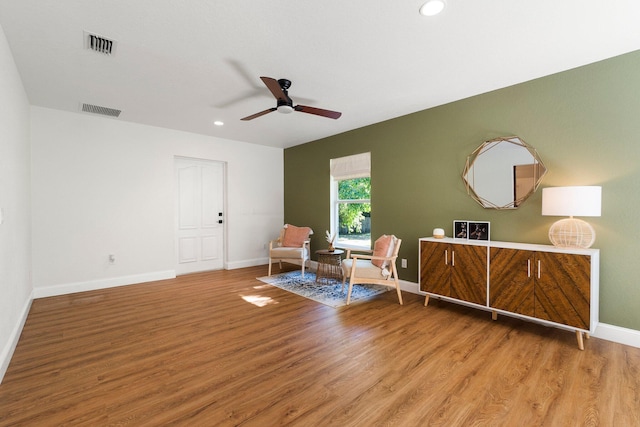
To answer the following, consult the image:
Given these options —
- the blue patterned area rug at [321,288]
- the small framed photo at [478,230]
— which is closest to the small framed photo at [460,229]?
the small framed photo at [478,230]

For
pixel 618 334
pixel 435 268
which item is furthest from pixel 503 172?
pixel 618 334

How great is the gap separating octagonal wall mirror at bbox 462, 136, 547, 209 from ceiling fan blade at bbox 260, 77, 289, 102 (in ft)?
7.79

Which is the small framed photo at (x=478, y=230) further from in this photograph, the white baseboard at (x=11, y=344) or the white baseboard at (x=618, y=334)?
the white baseboard at (x=11, y=344)

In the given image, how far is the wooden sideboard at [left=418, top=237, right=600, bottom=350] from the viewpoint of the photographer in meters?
2.49

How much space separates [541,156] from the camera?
3072 mm

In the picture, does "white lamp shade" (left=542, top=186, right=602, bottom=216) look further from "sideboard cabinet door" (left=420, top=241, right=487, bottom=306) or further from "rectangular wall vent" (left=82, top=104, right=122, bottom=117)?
"rectangular wall vent" (left=82, top=104, right=122, bottom=117)

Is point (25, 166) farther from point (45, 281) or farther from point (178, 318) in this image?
point (178, 318)

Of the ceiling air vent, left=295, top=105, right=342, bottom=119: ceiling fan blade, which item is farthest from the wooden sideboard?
the ceiling air vent

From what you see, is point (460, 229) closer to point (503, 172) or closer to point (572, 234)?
point (503, 172)

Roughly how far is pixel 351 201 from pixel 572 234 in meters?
3.12

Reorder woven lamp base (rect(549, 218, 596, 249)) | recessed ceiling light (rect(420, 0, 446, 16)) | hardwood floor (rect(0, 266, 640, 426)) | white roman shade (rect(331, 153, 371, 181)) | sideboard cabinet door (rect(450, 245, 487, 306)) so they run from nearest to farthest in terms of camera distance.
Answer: hardwood floor (rect(0, 266, 640, 426)) < recessed ceiling light (rect(420, 0, 446, 16)) < woven lamp base (rect(549, 218, 596, 249)) < sideboard cabinet door (rect(450, 245, 487, 306)) < white roman shade (rect(331, 153, 371, 181))

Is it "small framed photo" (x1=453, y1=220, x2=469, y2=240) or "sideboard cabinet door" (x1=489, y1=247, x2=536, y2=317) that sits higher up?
"small framed photo" (x1=453, y1=220, x2=469, y2=240)

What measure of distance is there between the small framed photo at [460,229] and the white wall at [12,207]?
4353 mm

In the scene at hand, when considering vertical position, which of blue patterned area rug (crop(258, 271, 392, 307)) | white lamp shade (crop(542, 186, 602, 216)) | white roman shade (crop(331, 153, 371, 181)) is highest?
white roman shade (crop(331, 153, 371, 181))
